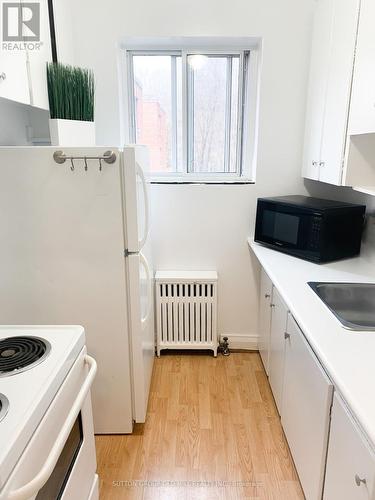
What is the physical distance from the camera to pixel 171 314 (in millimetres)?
2732

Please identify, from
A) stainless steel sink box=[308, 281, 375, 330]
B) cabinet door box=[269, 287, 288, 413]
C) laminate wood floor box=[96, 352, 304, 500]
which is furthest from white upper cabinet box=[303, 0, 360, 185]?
laminate wood floor box=[96, 352, 304, 500]

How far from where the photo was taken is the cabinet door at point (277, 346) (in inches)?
76.2

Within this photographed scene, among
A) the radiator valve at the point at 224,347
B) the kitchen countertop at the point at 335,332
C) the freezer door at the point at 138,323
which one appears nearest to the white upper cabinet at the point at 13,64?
the freezer door at the point at 138,323

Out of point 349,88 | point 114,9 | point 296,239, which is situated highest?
point 114,9

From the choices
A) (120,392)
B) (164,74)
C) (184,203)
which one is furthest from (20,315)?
(164,74)

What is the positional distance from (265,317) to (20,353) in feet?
5.51

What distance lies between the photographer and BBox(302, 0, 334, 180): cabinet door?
2.05m

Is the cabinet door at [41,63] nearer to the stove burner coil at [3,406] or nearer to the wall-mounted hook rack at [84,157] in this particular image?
the wall-mounted hook rack at [84,157]

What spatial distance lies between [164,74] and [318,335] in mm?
2164

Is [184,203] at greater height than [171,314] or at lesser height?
greater

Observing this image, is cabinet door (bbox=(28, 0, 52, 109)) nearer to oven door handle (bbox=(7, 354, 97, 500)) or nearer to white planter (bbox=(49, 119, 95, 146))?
white planter (bbox=(49, 119, 95, 146))

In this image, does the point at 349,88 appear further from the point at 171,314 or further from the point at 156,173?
the point at 171,314

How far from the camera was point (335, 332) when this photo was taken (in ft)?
4.38

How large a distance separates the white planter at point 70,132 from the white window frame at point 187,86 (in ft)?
2.03
